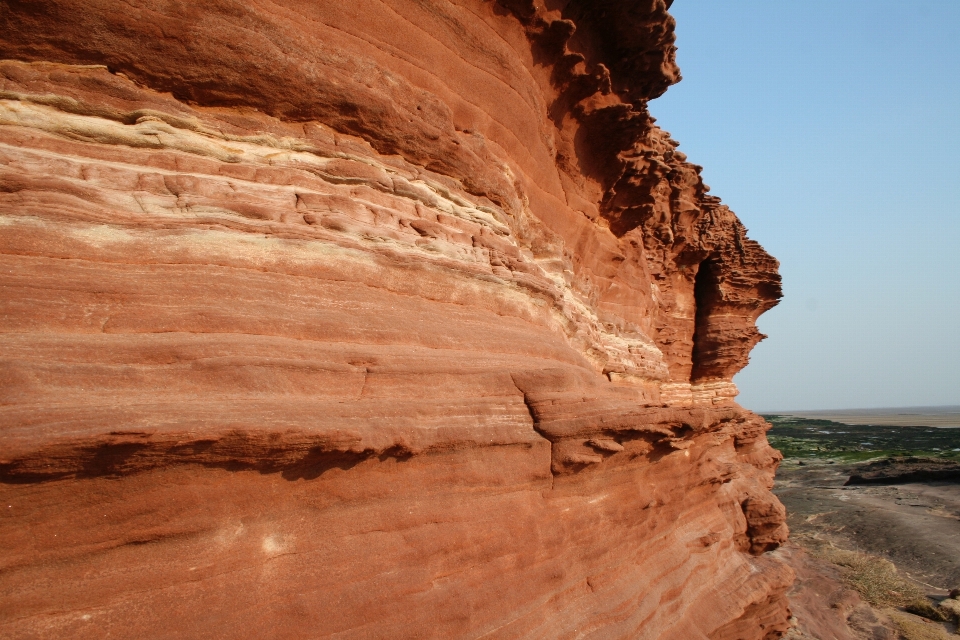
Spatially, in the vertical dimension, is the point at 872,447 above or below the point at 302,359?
below

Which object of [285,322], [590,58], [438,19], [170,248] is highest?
[590,58]

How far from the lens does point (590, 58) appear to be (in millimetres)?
10102

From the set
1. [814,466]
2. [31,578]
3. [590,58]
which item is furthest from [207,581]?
[814,466]

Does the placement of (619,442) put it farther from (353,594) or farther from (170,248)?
(170,248)

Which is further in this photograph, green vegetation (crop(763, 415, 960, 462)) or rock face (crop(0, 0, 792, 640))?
green vegetation (crop(763, 415, 960, 462))

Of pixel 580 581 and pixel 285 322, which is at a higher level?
pixel 285 322

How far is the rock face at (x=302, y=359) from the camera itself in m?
→ 3.12

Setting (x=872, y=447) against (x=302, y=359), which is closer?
(x=302, y=359)

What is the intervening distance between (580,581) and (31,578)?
4421mm

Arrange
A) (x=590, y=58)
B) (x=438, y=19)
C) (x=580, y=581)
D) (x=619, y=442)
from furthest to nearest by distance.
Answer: (x=590, y=58) → (x=438, y=19) → (x=619, y=442) → (x=580, y=581)

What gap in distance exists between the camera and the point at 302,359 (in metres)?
4.01

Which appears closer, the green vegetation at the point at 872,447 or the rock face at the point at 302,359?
the rock face at the point at 302,359

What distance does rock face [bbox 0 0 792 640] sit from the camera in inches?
123

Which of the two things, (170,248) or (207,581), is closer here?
(207,581)
